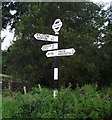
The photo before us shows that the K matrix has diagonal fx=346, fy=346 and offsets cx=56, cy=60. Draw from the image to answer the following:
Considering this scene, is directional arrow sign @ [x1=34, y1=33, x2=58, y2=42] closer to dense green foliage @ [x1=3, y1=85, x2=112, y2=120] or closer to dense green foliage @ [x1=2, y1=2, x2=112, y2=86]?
dense green foliage @ [x1=3, y1=85, x2=112, y2=120]

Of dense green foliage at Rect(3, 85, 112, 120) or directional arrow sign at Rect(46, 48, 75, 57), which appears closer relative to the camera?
dense green foliage at Rect(3, 85, 112, 120)

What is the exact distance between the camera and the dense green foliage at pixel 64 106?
21.3 feet

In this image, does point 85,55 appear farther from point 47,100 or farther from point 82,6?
point 47,100

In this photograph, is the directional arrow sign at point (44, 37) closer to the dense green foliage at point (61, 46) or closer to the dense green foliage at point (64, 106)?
the dense green foliage at point (64, 106)

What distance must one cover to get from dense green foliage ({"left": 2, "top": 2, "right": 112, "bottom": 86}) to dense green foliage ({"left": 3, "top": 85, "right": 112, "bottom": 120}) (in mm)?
8018

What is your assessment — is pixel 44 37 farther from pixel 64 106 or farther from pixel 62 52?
pixel 64 106

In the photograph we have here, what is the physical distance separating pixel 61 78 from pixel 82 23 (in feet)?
10.2

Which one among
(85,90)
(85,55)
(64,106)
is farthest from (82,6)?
(64,106)

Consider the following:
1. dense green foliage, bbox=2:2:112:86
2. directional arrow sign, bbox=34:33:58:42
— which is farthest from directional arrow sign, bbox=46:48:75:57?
dense green foliage, bbox=2:2:112:86

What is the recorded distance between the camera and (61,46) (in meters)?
15.7

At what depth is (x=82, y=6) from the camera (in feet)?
56.4

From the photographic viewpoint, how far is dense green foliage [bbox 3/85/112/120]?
6.49m

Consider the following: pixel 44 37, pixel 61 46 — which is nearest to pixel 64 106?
pixel 44 37

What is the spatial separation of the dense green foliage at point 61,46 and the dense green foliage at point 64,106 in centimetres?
802
